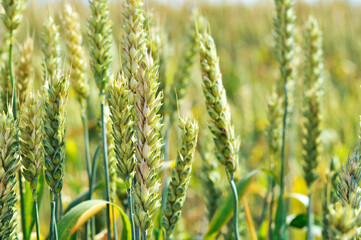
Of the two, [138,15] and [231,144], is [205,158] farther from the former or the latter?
[138,15]

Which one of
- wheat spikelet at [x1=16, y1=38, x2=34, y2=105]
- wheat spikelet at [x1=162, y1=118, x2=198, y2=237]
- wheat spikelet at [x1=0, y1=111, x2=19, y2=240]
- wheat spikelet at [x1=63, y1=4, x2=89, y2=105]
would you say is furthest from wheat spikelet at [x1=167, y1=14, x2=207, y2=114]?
wheat spikelet at [x1=0, y1=111, x2=19, y2=240]

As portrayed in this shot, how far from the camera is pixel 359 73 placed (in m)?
5.94

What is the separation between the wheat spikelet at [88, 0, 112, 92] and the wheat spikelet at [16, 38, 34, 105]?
0.87ft

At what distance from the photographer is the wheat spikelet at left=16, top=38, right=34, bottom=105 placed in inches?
54.2

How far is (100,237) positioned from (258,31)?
657 cm

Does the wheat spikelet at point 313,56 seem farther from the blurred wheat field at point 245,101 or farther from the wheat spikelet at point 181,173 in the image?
the wheat spikelet at point 181,173

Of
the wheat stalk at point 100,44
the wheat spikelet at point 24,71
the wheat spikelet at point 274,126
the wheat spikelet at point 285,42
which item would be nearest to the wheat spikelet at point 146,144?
the wheat stalk at point 100,44

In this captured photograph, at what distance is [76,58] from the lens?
1401 mm

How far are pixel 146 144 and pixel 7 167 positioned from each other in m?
0.31

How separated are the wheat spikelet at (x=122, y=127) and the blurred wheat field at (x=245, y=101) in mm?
69

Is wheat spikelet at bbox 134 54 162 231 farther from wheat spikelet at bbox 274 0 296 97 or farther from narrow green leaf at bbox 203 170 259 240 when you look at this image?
wheat spikelet at bbox 274 0 296 97

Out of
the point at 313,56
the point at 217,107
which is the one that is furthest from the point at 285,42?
the point at 217,107

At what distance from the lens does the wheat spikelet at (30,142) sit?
97cm

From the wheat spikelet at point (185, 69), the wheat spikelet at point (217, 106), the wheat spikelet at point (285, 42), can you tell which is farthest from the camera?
the wheat spikelet at point (185, 69)
